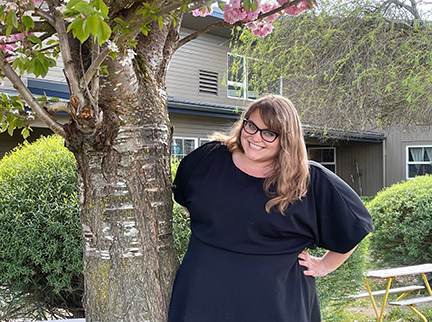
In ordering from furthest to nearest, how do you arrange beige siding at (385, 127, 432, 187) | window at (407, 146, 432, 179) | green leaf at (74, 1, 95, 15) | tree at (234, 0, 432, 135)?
beige siding at (385, 127, 432, 187) → window at (407, 146, 432, 179) → tree at (234, 0, 432, 135) → green leaf at (74, 1, 95, 15)

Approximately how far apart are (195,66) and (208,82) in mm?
614

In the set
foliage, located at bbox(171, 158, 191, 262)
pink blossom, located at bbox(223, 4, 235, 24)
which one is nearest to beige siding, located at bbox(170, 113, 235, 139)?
foliage, located at bbox(171, 158, 191, 262)

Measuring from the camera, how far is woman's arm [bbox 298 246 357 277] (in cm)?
217

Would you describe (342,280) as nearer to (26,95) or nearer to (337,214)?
(337,214)

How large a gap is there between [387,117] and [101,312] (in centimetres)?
720

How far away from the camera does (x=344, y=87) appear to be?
22.9ft

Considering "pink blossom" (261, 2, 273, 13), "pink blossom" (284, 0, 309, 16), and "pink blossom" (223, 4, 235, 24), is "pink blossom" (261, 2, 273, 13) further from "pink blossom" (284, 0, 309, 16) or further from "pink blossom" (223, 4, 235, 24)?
"pink blossom" (223, 4, 235, 24)

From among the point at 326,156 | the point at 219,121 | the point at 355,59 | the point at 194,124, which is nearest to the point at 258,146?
the point at 355,59

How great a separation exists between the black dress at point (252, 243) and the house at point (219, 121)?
11.9ft

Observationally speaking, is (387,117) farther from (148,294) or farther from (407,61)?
(148,294)

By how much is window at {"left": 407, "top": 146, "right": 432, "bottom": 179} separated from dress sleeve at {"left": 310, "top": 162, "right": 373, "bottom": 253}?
15377 millimetres

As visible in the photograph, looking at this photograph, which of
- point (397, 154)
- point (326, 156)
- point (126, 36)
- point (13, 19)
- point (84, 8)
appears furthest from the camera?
point (326, 156)

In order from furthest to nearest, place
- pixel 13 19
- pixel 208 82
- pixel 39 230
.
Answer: pixel 208 82, pixel 39 230, pixel 13 19

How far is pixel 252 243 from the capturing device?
2.00 m
